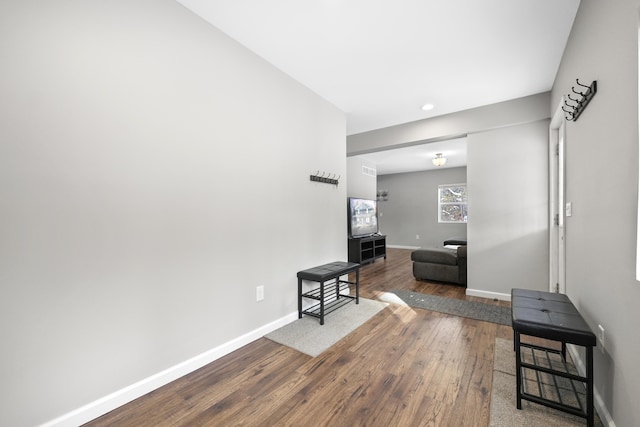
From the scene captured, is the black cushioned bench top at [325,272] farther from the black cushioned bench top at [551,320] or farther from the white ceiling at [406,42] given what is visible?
the white ceiling at [406,42]

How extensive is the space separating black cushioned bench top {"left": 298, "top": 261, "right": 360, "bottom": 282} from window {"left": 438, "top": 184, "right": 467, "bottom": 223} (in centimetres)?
610

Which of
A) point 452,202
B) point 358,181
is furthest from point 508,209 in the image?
point 452,202

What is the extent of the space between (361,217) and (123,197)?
16.3 ft

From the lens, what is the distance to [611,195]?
142 cm

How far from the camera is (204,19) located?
2.12 metres

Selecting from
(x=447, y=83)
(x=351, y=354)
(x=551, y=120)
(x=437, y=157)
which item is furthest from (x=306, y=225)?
(x=437, y=157)

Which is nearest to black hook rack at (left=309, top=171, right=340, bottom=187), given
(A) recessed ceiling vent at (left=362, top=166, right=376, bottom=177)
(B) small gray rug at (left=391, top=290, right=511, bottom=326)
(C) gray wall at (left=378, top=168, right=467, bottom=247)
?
(B) small gray rug at (left=391, top=290, right=511, bottom=326)

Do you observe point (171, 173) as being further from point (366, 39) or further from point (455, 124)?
point (455, 124)

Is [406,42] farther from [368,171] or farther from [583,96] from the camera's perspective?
[368,171]

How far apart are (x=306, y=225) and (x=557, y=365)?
242 cm

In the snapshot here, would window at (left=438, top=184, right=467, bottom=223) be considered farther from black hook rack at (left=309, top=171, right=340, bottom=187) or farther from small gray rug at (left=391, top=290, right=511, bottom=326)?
black hook rack at (left=309, top=171, right=340, bottom=187)

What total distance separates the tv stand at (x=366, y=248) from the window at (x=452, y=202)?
9.01 ft

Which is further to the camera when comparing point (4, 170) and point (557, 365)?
point (557, 365)

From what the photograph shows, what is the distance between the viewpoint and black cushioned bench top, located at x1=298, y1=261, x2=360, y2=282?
9.25 feet
